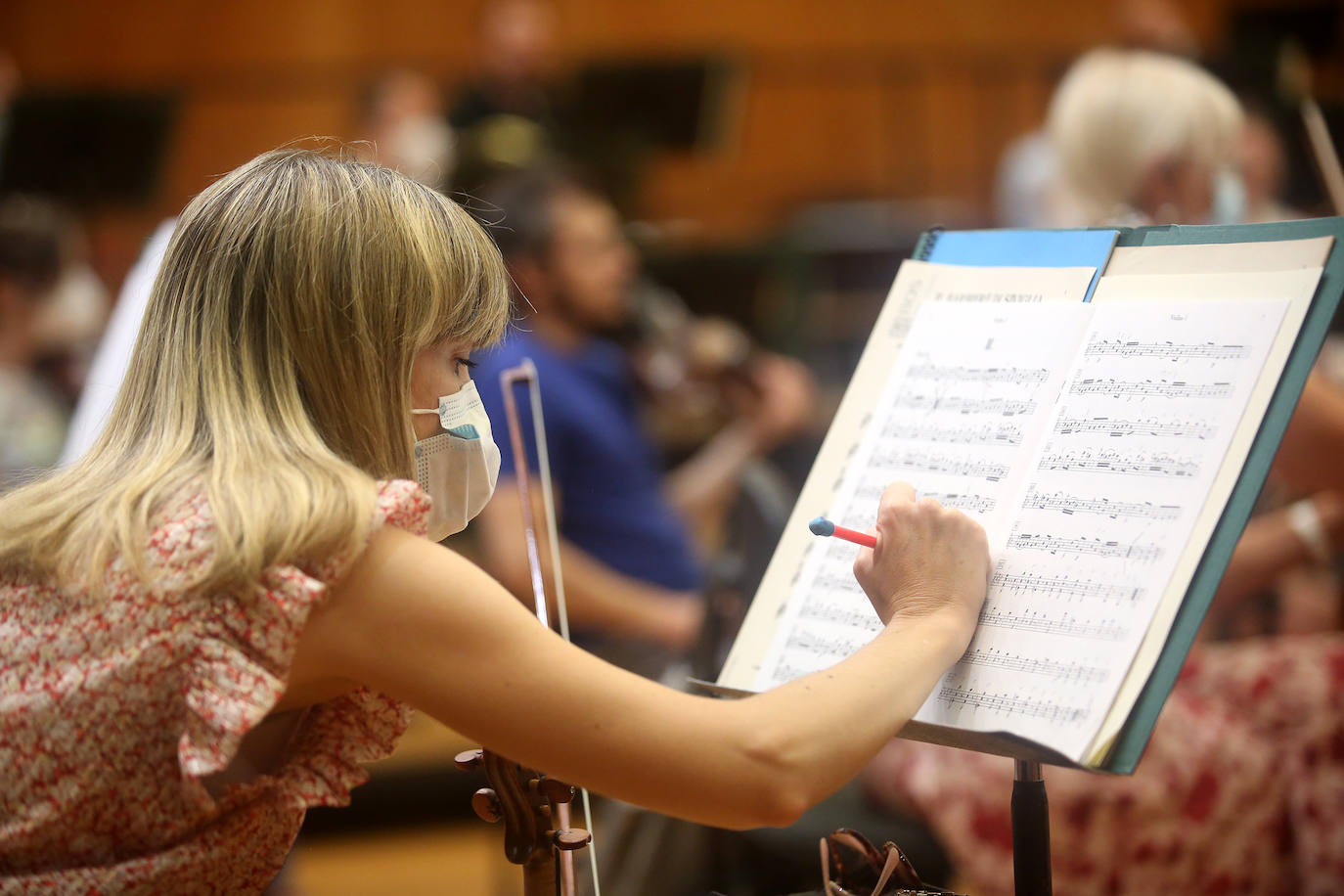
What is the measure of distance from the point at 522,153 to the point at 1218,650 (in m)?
3.28

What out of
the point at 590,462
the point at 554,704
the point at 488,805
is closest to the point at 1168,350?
the point at 554,704

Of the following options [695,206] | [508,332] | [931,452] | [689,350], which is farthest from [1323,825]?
[695,206]

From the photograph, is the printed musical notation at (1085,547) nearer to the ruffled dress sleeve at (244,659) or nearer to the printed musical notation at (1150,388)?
the printed musical notation at (1150,388)

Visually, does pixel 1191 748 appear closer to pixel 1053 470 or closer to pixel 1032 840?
pixel 1032 840

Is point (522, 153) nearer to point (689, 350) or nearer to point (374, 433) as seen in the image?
point (689, 350)

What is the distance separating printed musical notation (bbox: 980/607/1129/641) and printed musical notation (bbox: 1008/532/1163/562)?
51mm

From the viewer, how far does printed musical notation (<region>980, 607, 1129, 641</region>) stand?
35.4 inches

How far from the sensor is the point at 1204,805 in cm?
154

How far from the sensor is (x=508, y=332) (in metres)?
1.12

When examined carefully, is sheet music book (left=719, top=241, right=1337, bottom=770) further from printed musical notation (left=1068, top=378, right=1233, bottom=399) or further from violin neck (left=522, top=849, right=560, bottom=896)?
violin neck (left=522, top=849, right=560, bottom=896)

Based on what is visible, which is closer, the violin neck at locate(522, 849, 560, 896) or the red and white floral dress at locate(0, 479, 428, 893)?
the red and white floral dress at locate(0, 479, 428, 893)

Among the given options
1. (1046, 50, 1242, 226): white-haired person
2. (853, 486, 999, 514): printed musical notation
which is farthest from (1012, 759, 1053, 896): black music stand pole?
(1046, 50, 1242, 226): white-haired person

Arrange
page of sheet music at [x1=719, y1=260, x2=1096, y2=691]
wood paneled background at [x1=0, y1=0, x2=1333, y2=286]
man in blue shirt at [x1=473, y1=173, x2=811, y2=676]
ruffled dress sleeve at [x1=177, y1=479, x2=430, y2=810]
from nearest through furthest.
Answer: ruffled dress sleeve at [x1=177, y1=479, x2=430, y2=810], page of sheet music at [x1=719, y1=260, x2=1096, y2=691], man in blue shirt at [x1=473, y1=173, x2=811, y2=676], wood paneled background at [x1=0, y1=0, x2=1333, y2=286]

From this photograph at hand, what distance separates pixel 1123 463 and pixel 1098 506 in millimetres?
38
